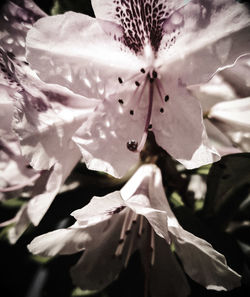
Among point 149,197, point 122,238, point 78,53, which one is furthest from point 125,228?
point 78,53

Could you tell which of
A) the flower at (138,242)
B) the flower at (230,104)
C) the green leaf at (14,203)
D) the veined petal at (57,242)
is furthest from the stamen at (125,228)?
the green leaf at (14,203)

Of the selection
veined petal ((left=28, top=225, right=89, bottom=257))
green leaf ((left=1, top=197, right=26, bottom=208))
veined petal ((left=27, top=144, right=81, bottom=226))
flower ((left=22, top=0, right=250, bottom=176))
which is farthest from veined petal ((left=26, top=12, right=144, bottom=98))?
green leaf ((left=1, top=197, right=26, bottom=208))

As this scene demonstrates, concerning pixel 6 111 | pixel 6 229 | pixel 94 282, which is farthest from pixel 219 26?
pixel 6 229

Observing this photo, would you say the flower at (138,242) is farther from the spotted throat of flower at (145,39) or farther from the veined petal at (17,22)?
A: the veined petal at (17,22)

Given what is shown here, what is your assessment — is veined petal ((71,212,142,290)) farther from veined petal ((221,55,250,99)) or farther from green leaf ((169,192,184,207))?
veined petal ((221,55,250,99))

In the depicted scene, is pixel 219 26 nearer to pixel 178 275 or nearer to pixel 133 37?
pixel 133 37

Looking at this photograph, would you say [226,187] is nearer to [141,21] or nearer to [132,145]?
[132,145]
